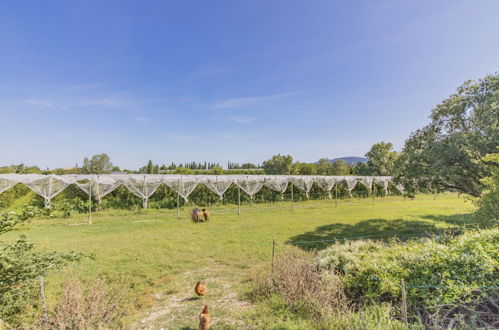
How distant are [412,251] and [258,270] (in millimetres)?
3029

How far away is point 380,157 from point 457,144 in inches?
1412

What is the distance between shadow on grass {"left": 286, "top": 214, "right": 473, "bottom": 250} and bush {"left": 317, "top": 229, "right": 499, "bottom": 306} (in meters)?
3.42

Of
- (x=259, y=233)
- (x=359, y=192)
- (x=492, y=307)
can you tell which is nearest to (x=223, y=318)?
(x=492, y=307)

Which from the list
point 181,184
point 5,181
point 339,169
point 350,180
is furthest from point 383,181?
point 5,181

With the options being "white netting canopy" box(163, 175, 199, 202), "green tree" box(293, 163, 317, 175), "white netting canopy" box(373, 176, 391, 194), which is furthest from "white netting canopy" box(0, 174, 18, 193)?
"green tree" box(293, 163, 317, 175)

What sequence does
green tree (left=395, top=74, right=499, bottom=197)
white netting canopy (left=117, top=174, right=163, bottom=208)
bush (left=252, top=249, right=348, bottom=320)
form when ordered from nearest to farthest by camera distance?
bush (left=252, top=249, right=348, bottom=320) < green tree (left=395, top=74, right=499, bottom=197) < white netting canopy (left=117, top=174, right=163, bottom=208)

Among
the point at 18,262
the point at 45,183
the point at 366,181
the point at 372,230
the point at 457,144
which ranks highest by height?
the point at 457,144

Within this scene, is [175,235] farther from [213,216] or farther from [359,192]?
[359,192]

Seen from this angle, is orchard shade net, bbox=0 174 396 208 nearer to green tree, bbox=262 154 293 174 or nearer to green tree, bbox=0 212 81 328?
green tree, bbox=0 212 81 328

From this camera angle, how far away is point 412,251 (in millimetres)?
3949

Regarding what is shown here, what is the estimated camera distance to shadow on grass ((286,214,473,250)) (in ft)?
27.1

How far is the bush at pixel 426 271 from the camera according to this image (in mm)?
2932

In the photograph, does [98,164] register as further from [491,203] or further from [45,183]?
[491,203]

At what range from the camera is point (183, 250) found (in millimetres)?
7305
